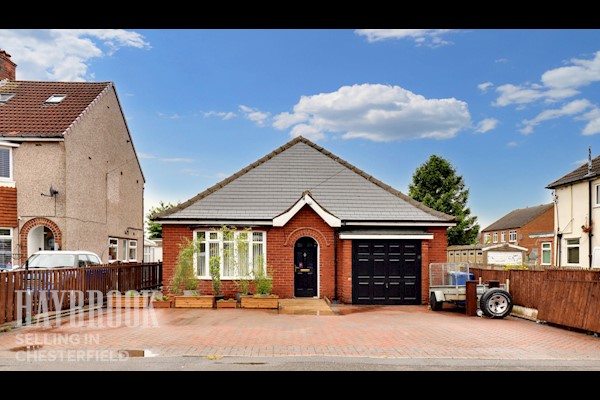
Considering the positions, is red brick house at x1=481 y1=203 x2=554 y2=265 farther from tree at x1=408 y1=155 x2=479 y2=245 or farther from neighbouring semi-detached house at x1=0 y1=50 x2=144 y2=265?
neighbouring semi-detached house at x1=0 y1=50 x2=144 y2=265

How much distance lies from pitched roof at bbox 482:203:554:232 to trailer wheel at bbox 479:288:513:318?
48.7 m

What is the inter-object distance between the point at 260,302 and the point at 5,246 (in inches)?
519

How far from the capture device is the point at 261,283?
672 inches

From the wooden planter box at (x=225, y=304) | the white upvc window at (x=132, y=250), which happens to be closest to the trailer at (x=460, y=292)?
the wooden planter box at (x=225, y=304)

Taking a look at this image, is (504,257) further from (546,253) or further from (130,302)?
(130,302)

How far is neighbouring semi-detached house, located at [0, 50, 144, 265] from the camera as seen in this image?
74.7 feet

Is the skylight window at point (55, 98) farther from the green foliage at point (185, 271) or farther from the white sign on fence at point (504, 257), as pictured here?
the white sign on fence at point (504, 257)

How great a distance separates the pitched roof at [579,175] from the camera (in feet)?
86.1

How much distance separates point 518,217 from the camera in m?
65.5

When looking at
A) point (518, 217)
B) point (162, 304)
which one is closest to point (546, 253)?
point (518, 217)

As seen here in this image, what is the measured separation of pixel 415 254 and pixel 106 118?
1863cm

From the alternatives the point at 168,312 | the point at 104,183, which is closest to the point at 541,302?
the point at 168,312

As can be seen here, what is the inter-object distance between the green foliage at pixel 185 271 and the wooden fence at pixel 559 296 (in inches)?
407

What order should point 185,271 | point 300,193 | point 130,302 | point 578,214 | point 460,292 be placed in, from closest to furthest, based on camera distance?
point 460,292
point 130,302
point 185,271
point 300,193
point 578,214
